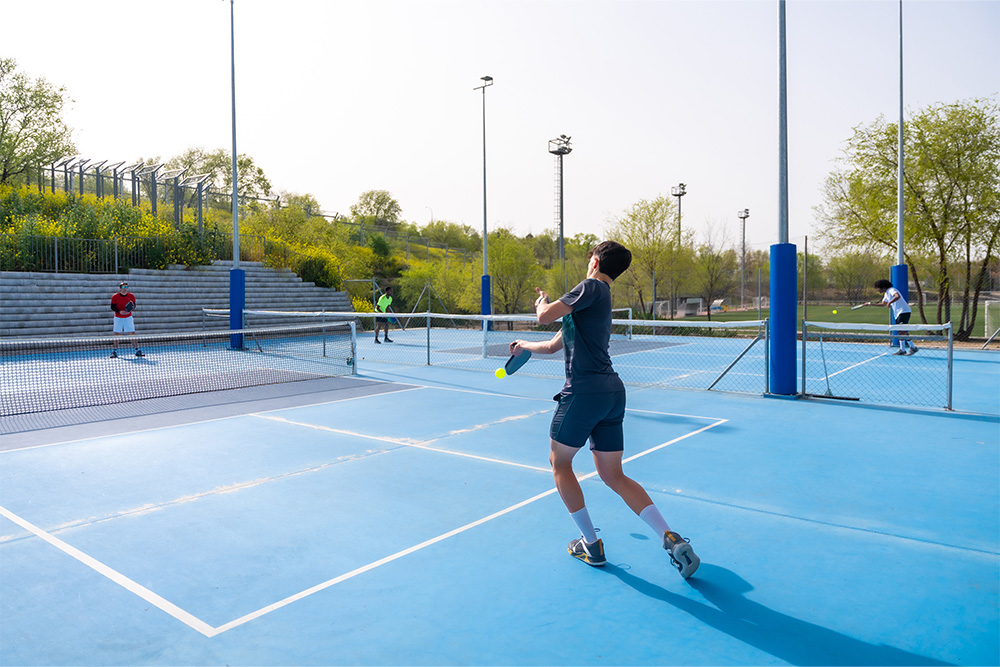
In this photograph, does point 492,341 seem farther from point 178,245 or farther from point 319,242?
point 319,242

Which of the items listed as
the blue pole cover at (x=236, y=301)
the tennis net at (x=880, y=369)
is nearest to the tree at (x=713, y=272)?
the tennis net at (x=880, y=369)

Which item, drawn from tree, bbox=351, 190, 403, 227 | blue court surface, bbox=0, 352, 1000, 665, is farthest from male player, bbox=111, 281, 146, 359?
tree, bbox=351, 190, 403, 227

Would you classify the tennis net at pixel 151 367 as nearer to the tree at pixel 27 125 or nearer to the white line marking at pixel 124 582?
the white line marking at pixel 124 582

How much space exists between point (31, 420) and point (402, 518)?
6822 millimetres

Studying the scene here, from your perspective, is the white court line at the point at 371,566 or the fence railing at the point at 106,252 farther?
the fence railing at the point at 106,252

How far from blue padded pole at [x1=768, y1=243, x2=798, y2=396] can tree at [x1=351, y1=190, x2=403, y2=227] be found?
70.5 meters

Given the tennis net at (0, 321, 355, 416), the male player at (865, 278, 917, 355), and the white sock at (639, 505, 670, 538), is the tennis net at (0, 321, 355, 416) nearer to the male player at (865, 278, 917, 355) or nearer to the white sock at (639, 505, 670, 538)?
the white sock at (639, 505, 670, 538)

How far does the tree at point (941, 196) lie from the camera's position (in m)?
21.1

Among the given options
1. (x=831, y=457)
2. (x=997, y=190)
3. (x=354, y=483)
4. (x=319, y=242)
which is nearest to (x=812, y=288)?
(x=997, y=190)

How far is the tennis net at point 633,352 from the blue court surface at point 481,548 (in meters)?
2.97

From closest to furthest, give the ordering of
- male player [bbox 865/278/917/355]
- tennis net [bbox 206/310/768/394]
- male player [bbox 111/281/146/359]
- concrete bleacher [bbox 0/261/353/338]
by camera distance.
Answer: tennis net [bbox 206/310/768/394], male player [bbox 865/278/917/355], male player [bbox 111/281/146/359], concrete bleacher [bbox 0/261/353/338]

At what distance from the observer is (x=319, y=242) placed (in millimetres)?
36250

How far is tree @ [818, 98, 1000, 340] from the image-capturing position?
69.2ft

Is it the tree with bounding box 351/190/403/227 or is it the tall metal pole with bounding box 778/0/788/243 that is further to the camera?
the tree with bounding box 351/190/403/227
